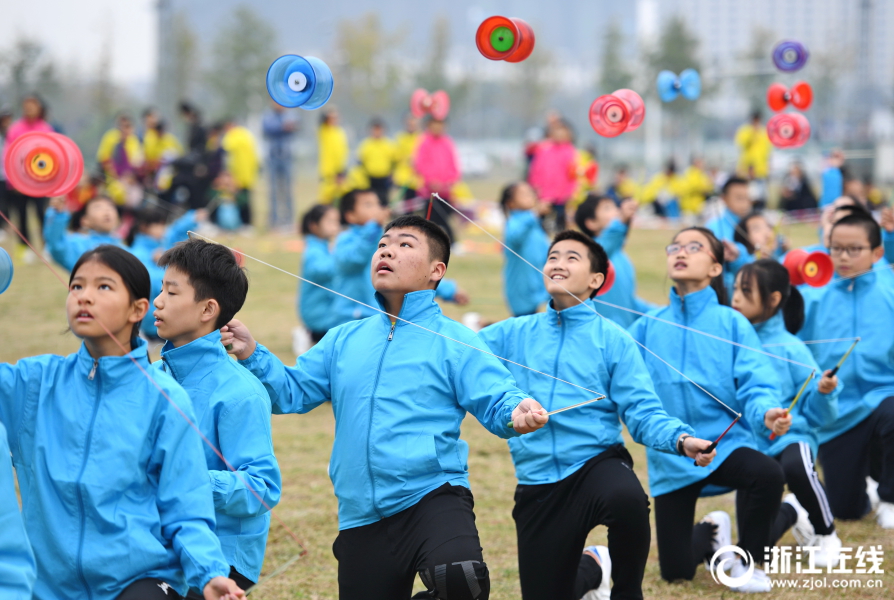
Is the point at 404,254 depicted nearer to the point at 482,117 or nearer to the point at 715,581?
the point at 715,581

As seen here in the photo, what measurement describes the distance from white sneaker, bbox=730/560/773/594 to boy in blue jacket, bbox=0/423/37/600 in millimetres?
3245

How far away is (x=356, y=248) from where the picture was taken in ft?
27.0

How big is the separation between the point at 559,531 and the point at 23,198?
41.8 ft

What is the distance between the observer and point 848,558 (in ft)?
16.4

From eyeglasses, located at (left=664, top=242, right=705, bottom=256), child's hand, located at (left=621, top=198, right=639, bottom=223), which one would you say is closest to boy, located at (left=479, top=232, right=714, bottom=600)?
eyeglasses, located at (left=664, top=242, right=705, bottom=256)

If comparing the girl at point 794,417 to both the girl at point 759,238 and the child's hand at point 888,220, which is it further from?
the girl at point 759,238

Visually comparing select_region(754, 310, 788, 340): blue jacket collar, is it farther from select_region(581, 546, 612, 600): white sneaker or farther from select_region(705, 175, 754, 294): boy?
select_region(705, 175, 754, 294): boy

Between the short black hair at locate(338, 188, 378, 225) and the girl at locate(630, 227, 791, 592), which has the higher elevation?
the short black hair at locate(338, 188, 378, 225)

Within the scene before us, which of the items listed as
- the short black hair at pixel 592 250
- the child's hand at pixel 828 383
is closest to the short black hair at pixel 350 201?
the short black hair at pixel 592 250

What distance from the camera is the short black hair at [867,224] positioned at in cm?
553

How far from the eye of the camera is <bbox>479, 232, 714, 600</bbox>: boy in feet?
12.7

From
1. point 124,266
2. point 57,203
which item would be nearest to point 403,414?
point 124,266

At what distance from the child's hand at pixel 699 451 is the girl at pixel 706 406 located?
0.91 m

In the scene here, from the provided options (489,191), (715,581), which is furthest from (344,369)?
(489,191)
